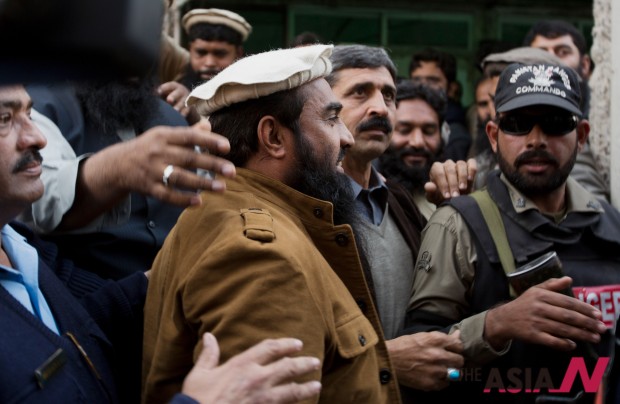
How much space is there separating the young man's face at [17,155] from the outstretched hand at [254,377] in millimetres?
613

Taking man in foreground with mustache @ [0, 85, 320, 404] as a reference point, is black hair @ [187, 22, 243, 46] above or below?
above

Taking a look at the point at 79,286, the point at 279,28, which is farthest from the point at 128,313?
the point at 279,28

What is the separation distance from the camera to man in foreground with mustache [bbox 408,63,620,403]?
9.80 ft

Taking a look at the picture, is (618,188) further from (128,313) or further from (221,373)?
(221,373)

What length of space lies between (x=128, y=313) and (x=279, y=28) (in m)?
5.53

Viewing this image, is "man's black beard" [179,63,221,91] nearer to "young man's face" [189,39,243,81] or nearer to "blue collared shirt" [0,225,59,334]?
"young man's face" [189,39,243,81]

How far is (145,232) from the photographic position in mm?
3186

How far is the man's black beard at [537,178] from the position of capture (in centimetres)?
345

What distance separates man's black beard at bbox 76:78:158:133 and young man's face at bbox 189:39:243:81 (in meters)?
2.08

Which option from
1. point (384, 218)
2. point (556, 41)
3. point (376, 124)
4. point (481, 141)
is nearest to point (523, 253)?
point (384, 218)

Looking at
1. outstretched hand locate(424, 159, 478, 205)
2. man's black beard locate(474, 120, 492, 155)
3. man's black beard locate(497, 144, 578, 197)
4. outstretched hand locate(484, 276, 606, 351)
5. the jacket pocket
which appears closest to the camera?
the jacket pocket

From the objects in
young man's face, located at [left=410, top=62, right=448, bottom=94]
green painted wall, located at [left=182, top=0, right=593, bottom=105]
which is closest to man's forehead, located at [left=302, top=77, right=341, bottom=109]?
young man's face, located at [left=410, top=62, right=448, bottom=94]

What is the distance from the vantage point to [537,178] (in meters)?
3.45

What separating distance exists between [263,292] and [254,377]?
0.32m
